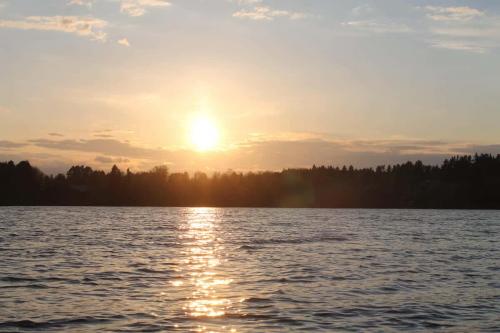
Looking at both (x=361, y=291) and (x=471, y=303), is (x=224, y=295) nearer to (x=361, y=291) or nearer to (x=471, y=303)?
(x=361, y=291)

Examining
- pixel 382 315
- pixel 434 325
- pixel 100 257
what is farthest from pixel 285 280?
pixel 100 257

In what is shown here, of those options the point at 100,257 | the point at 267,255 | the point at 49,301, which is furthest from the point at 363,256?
the point at 49,301

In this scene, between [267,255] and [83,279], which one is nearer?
[83,279]

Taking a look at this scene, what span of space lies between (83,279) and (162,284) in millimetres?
4759

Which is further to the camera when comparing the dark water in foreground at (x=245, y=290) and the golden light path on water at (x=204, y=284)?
the golden light path on water at (x=204, y=284)

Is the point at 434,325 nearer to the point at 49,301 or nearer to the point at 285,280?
the point at 285,280

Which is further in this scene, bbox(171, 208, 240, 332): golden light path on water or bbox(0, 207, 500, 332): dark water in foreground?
bbox(171, 208, 240, 332): golden light path on water

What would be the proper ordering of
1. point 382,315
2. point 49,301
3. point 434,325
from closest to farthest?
1. point 434,325
2. point 382,315
3. point 49,301

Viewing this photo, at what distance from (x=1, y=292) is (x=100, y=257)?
18.0 metres

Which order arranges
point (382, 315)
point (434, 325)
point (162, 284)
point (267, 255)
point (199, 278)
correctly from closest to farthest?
1. point (434, 325)
2. point (382, 315)
3. point (162, 284)
4. point (199, 278)
5. point (267, 255)

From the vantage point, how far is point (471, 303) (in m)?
30.2

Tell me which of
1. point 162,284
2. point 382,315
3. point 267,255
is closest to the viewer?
point 382,315

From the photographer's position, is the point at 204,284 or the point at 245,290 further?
the point at 204,284

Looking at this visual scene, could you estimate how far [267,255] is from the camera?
2066 inches
